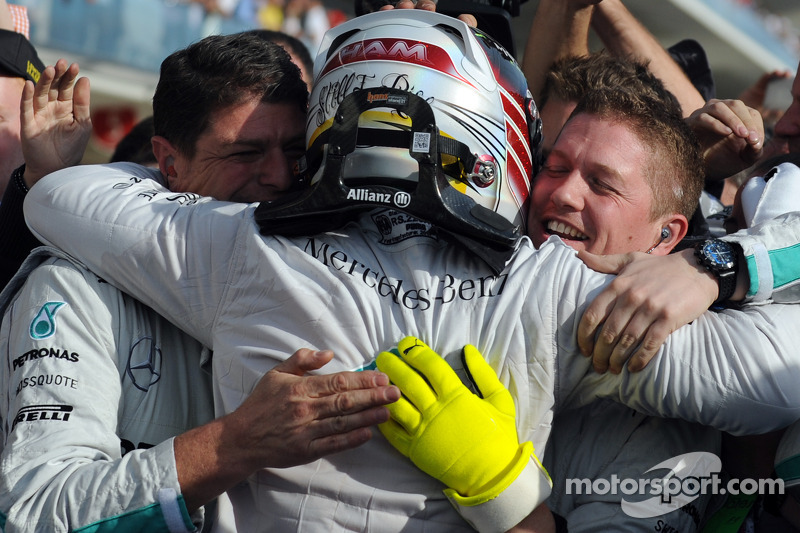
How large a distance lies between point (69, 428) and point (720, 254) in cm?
182

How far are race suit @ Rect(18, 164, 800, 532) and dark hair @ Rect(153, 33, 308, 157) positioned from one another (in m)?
0.69

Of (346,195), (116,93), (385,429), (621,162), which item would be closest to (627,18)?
(621,162)

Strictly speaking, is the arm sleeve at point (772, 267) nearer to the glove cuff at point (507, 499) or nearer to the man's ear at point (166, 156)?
the glove cuff at point (507, 499)

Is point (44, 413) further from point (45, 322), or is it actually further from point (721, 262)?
point (721, 262)

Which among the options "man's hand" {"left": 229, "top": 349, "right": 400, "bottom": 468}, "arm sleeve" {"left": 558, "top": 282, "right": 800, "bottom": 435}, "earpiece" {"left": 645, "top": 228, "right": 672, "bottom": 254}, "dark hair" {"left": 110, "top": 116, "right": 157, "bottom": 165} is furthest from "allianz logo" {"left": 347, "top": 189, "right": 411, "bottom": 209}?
"dark hair" {"left": 110, "top": 116, "right": 157, "bottom": 165}

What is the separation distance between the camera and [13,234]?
3320 mm

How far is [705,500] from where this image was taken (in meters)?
2.56

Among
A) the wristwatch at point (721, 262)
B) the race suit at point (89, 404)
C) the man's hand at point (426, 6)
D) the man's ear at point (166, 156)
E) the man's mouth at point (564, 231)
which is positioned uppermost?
the man's hand at point (426, 6)

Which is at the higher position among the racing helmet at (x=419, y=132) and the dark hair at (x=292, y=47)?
the racing helmet at (x=419, y=132)

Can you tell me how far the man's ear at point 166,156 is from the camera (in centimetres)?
324

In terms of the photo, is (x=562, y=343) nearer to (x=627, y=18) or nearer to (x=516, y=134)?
(x=516, y=134)

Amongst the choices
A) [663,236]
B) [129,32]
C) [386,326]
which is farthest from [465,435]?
[129,32]

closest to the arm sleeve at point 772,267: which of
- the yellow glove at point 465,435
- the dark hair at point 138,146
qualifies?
the yellow glove at point 465,435

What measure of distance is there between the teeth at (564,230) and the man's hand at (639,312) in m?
0.50
